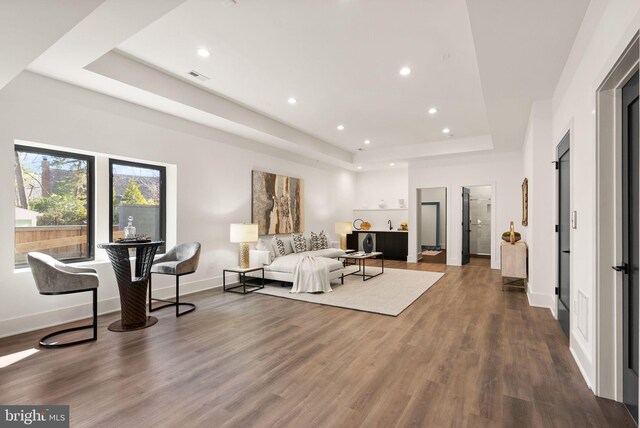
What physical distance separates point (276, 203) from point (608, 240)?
18.4ft

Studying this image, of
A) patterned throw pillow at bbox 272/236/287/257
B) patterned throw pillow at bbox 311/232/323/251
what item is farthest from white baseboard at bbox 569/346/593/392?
patterned throw pillow at bbox 311/232/323/251

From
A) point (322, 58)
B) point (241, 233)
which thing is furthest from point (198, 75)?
point (241, 233)

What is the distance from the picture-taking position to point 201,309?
426 centimetres

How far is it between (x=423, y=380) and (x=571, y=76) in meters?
3.12

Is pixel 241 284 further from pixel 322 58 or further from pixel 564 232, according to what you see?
pixel 564 232

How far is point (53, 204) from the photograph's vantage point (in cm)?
383

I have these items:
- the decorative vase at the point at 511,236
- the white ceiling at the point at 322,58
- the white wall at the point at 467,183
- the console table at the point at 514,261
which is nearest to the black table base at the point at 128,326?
the white ceiling at the point at 322,58

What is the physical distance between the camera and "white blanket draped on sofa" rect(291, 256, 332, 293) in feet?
17.0

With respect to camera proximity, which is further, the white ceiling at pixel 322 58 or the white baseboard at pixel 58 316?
the white baseboard at pixel 58 316

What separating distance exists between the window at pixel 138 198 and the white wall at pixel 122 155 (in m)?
0.19

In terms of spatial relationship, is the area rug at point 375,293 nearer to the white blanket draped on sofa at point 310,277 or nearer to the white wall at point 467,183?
the white blanket draped on sofa at point 310,277

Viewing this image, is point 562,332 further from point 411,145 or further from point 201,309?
point 411,145

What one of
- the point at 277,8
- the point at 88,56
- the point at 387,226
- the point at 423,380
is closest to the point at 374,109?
the point at 277,8

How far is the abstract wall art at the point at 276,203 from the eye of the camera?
6.41m
